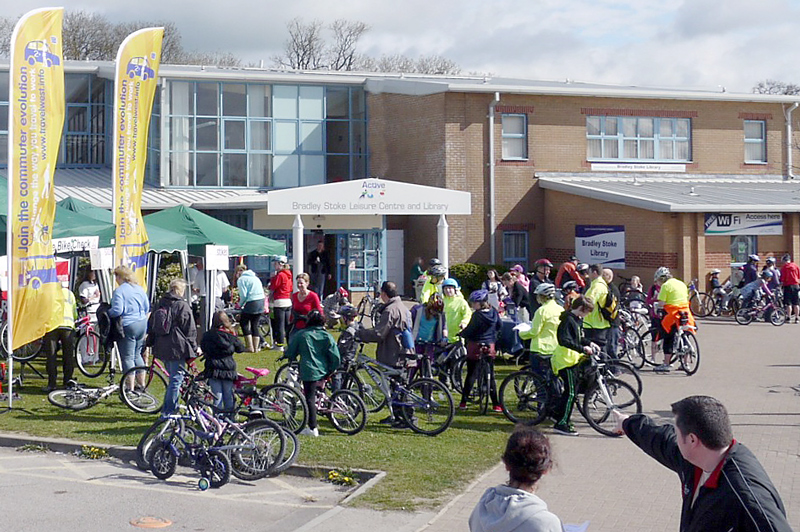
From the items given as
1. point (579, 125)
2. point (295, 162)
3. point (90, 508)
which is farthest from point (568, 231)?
point (90, 508)

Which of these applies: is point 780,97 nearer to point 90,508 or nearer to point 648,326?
point 648,326

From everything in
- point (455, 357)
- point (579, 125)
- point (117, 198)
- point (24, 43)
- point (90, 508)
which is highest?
point (579, 125)

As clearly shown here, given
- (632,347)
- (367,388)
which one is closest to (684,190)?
(632,347)

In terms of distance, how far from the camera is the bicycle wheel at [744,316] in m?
24.7

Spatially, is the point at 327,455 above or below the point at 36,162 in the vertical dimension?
below

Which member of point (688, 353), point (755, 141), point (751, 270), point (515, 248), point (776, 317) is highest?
point (755, 141)

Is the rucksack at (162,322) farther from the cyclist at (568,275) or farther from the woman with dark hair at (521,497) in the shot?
the cyclist at (568,275)

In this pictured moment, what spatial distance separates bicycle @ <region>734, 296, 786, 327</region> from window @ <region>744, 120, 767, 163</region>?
35.5 ft

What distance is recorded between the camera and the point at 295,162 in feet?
109

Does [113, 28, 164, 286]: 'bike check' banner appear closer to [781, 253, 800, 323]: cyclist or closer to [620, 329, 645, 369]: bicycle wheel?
[620, 329, 645, 369]: bicycle wheel

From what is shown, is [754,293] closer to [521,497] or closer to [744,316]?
[744,316]

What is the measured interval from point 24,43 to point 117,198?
145 inches

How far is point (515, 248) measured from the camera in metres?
31.7

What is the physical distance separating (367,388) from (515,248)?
1982 cm
